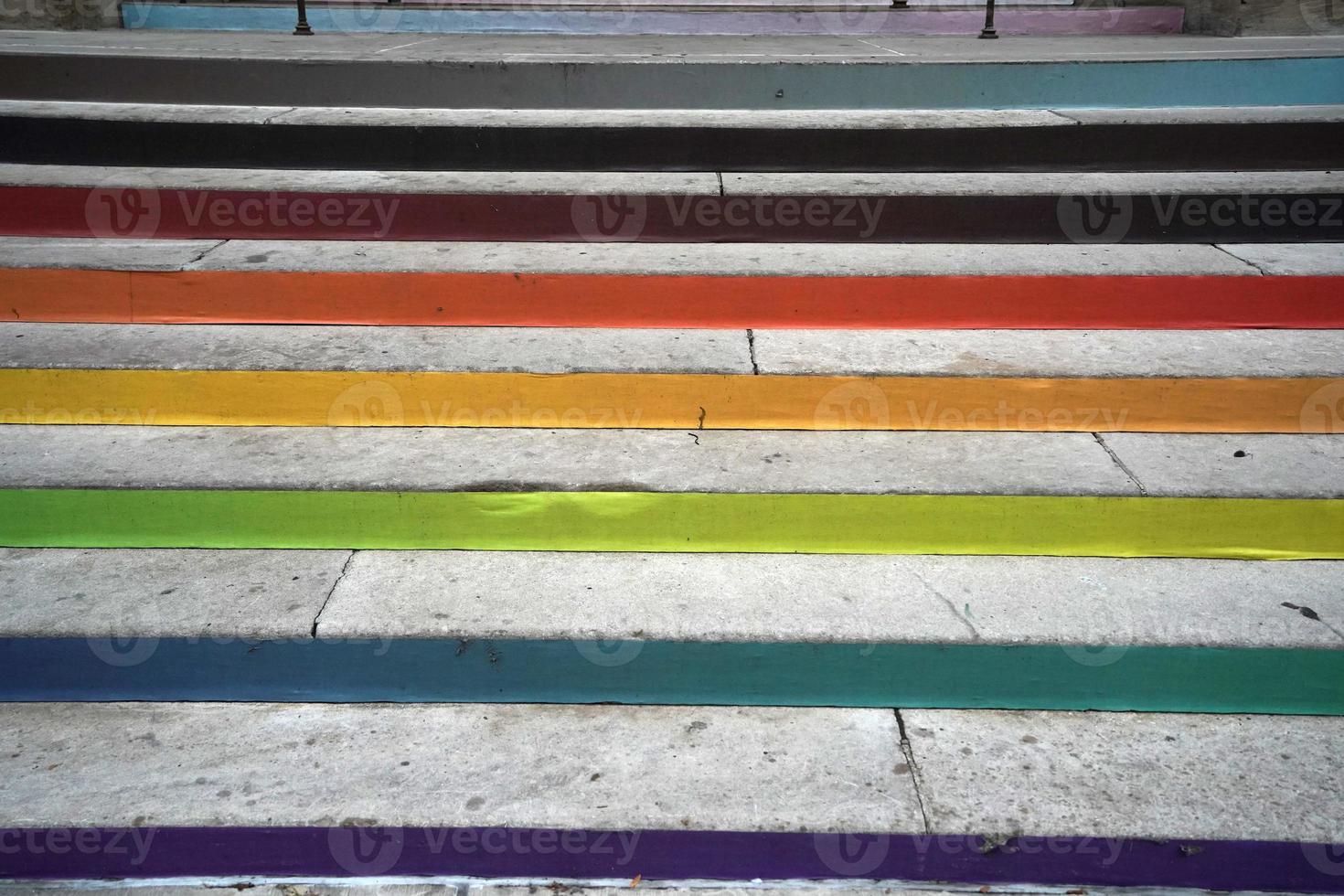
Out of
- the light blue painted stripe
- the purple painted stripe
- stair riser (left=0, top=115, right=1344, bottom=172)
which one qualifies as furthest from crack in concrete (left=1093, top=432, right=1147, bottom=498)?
the light blue painted stripe

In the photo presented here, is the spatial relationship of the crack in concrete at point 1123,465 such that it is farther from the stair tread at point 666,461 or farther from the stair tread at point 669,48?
the stair tread at point 669,48

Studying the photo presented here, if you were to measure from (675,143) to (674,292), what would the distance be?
1.71m

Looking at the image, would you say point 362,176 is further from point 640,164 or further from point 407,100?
point 640,164

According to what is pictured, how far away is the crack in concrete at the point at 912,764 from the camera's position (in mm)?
2490

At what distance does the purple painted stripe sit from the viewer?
2.39 m

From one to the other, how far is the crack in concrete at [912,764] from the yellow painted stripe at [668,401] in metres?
1.69

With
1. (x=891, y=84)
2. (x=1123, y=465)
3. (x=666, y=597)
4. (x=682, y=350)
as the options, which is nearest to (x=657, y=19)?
(x=891, y=84)

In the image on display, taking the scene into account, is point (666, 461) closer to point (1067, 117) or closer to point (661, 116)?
point (661, 116)

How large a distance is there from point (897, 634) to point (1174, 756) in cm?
74

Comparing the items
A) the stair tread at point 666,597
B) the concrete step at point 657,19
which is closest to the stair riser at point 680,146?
the stair tread at point 666,597

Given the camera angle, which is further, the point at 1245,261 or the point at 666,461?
the point at 1245,261

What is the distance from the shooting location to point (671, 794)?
8.43ft

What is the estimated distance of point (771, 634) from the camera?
Answer: 3.04m

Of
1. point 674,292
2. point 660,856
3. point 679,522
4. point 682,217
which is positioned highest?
point 682,217
